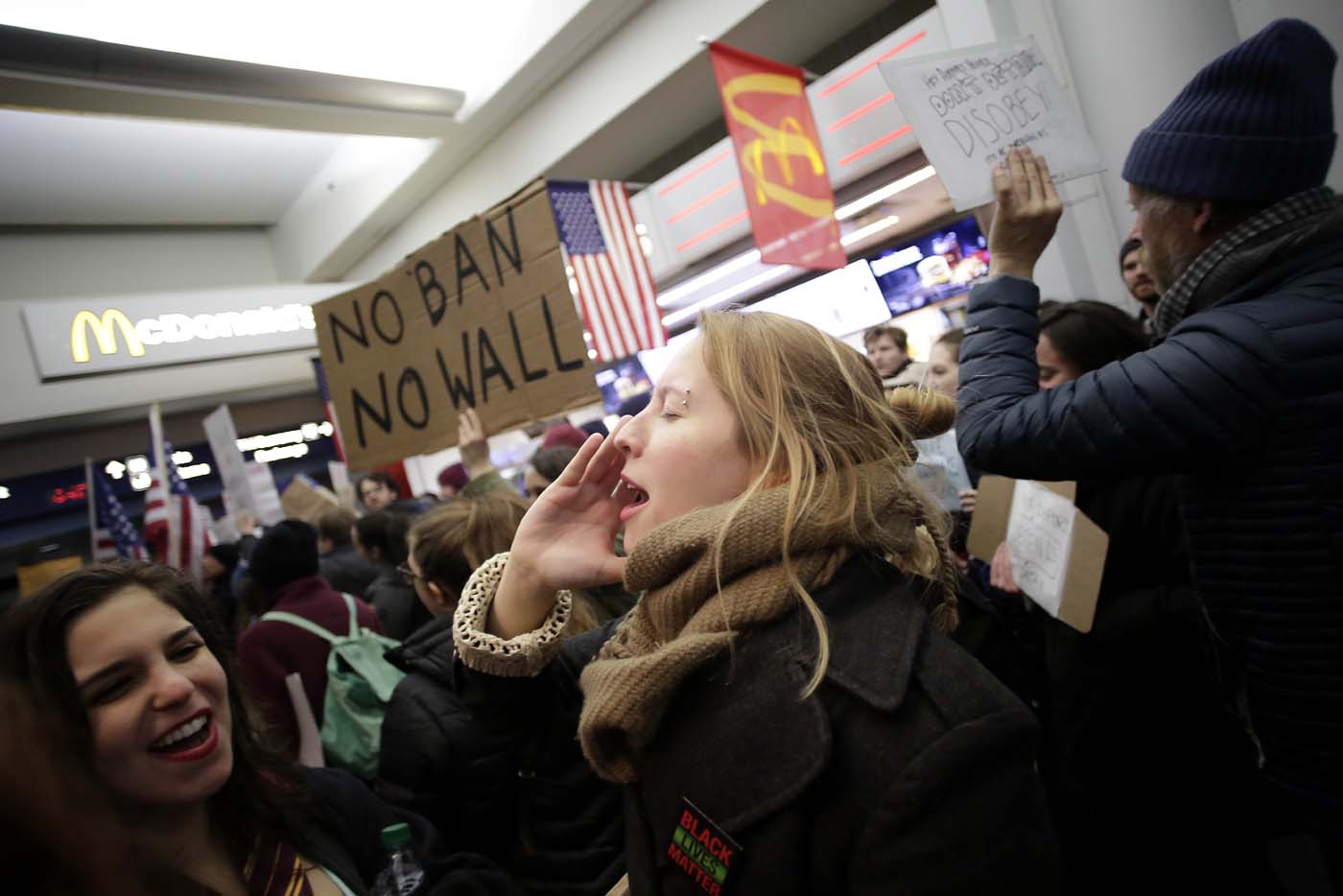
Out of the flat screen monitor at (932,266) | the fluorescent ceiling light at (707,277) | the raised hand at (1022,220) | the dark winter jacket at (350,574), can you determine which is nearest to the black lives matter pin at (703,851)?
the raised hand at (1022,220)

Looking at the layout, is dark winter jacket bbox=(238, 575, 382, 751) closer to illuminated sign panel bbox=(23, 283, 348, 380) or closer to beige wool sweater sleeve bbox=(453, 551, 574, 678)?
beige wool sweater sleeve bbox=(453, 551, 574, 678)

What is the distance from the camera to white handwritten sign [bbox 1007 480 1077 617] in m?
2.03

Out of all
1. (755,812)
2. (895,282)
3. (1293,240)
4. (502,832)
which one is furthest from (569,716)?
(895,282)

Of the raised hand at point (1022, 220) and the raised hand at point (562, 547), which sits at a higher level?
the raised hand at point (1022, 220)

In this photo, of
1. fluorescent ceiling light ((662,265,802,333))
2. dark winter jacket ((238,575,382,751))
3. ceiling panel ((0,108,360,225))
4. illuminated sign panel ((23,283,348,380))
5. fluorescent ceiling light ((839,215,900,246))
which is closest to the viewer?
dark winter jacket ((238,575,382,751))

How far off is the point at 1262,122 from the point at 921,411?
80 cm

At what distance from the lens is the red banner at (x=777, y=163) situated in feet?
14.6

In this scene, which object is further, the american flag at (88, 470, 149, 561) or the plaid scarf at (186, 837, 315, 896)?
the american flag at (88, 470, 149, 561)

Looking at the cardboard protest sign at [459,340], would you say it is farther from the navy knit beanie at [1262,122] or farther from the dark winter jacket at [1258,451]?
the navy knit beanie at [1262,122]

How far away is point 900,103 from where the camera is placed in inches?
69.0

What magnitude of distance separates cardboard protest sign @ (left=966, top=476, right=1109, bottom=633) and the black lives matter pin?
1382 mm

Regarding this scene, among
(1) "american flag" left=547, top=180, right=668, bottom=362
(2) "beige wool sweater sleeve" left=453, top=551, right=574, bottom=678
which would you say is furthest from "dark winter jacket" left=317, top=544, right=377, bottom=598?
(2) "beige wool sweater sleeve" left=453, top=551, right=574, bottom=678

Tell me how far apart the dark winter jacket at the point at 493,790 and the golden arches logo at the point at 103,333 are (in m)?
6.71

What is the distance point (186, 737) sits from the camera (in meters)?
1.41
